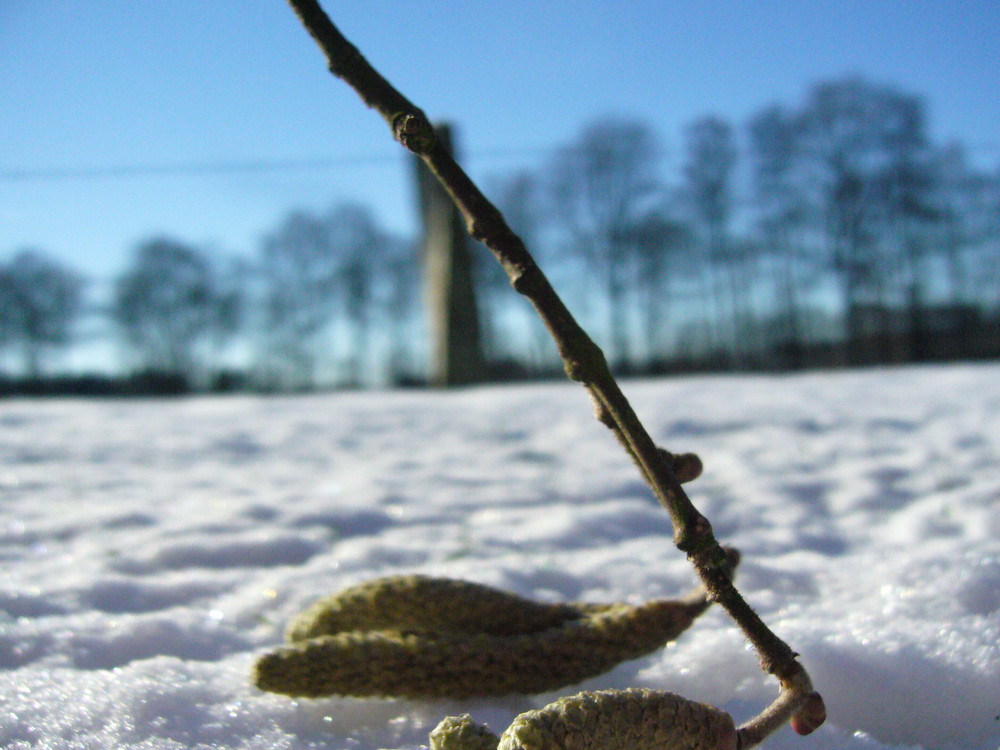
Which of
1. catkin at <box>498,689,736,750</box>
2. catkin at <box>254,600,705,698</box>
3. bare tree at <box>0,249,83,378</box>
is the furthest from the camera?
bare tree at <box>0,249,83,378</box>

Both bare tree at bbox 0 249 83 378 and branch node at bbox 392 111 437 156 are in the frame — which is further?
bare tree at bbox 0 249 83 378

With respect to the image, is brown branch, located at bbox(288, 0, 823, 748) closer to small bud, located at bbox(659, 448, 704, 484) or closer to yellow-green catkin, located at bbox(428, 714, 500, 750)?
small bud, located at bbox(659, 448, 704, 484)

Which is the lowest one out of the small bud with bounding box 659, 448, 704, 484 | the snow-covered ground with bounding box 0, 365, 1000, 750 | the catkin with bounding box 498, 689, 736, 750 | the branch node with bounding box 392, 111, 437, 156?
the snow-covered ground with bounding box 0, 365, 1000, 750

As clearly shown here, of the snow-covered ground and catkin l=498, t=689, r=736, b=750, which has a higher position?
catkin l=498, t=689, r=736, b=750

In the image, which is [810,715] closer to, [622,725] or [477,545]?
[622,725]

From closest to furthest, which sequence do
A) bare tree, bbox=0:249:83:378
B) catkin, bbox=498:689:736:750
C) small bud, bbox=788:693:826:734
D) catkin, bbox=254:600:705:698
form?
catkin, bbox=498:689:736:750 < small bud, bbox=788:693:826:734 < catkin, bbox=254:600:705:698 < bare tree, bbox=0:249:83:378

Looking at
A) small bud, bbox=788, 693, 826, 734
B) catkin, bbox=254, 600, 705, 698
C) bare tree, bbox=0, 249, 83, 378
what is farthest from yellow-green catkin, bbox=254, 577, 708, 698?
bare tree, bbox=0, 249, 83, 378

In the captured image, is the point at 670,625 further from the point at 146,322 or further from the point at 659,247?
the point at 146,322
